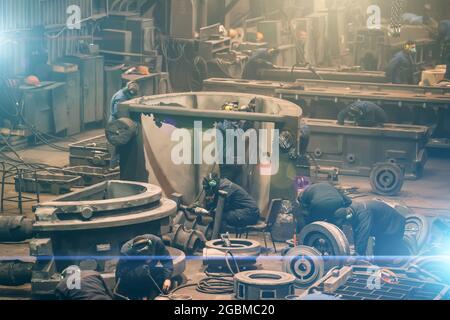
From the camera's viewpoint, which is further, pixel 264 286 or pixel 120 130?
pixel 120 130

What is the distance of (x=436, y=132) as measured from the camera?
2055 cm

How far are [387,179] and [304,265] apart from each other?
532cm

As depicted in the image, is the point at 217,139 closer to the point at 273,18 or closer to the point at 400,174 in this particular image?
the point at 400,174

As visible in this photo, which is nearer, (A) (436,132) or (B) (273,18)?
(A) (436,132)

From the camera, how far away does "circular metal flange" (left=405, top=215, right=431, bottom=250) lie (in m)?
14.2

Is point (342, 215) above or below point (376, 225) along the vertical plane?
above

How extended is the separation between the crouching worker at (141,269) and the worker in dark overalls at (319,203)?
8.31 feet

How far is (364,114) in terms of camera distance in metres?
18.9

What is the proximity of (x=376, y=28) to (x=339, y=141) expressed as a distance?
11.7 metres

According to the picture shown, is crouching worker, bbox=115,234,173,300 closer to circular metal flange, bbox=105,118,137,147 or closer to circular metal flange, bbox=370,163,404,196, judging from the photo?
circular metal flange, bbox=105,118,137,147

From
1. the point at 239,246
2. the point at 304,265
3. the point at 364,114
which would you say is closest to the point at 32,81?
the point at 364,114

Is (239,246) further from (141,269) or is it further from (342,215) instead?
(141,269)

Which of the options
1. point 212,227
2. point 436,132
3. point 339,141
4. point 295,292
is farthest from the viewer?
point 436,132

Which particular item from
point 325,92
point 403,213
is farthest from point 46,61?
point 403,213
